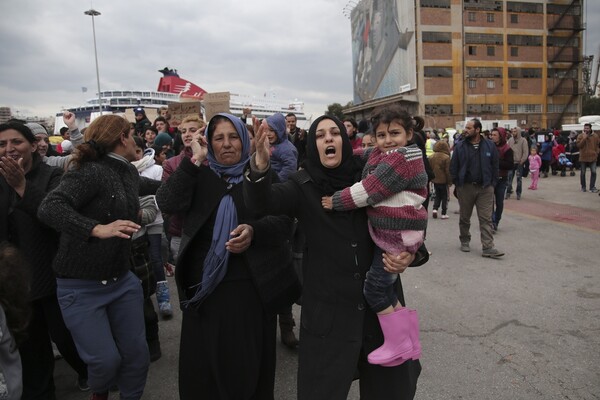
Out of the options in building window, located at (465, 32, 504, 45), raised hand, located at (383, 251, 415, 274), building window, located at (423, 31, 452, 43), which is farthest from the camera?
building window, located at (465, 32, 504, 45)

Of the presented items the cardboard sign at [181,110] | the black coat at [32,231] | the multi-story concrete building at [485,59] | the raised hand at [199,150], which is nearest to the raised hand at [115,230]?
the raised hand at [199,150]

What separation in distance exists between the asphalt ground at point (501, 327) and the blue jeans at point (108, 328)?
690mm

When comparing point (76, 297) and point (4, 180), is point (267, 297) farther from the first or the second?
point (4, 180)

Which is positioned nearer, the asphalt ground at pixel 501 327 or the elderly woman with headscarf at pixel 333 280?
the elderly woman with headscarf at pixel 333 280

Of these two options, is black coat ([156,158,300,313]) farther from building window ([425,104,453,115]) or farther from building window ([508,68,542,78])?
building window ([508,68,542,78])

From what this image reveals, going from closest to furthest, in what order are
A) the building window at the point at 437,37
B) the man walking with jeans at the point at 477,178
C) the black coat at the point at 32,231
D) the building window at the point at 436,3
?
the black coat at the point at 32,231 → the man walking with jeans at the point at 477,178 → the building window at the point at 436,3 → the building window at the point at 437,37

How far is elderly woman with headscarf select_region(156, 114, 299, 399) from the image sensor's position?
2.41 metres

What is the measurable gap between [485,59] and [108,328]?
56181 mm

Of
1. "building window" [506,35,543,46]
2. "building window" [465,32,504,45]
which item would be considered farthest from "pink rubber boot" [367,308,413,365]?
"building window" [506,35,543,46]

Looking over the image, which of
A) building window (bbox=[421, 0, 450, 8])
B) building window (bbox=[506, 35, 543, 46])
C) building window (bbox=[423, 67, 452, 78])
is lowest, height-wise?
→ building window (bbox=[423, 67, 452, 78])

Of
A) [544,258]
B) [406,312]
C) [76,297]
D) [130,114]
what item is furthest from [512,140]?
[76,297]

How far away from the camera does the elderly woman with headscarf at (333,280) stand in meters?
2.10

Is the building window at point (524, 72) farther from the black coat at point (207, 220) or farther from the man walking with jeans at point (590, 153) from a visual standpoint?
the black coat at point (207, 220)

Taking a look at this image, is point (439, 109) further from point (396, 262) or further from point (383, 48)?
point (396, 262)
